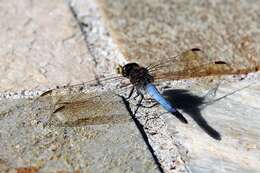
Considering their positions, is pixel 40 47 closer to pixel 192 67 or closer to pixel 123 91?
pixel 123 91

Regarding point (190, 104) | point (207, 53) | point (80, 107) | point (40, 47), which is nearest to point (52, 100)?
point (80, 107)

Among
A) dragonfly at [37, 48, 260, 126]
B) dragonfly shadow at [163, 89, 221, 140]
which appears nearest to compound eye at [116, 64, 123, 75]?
dragonfly at [37, 48, 260, 126]

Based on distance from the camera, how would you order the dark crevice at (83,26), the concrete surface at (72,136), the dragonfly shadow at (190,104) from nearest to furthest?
the concrete surface at (72,136), the dragonfly shadow at (190,104), the dark crevice at (83,26)

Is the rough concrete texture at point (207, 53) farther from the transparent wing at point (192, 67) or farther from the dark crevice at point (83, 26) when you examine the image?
the dark crevice at point (83, 26)

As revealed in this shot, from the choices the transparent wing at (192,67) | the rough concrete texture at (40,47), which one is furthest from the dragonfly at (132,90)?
the rough concrete texture at (40,47)

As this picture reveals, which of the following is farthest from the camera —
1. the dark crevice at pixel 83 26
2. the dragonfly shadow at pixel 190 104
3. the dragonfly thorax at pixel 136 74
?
the dark crevice at pixel 83 26

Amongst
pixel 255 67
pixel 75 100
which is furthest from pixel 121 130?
pixel 255 67

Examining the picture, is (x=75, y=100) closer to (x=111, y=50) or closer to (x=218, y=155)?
(x=111, y=50)
